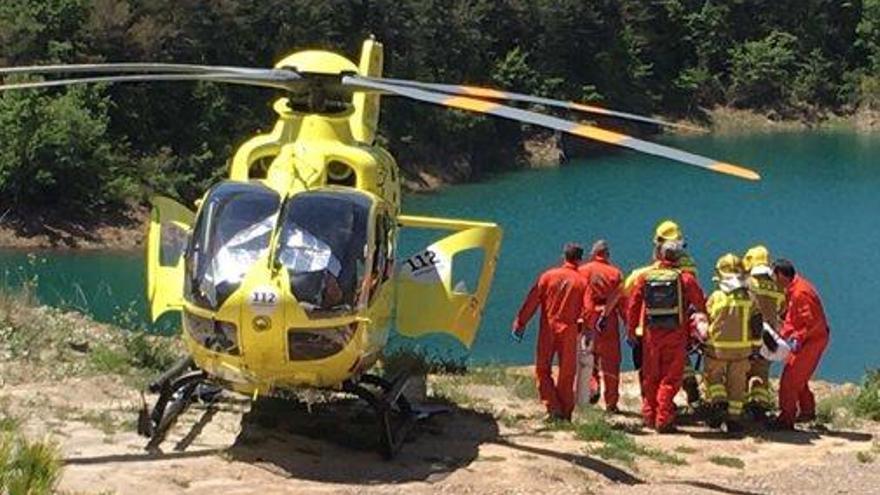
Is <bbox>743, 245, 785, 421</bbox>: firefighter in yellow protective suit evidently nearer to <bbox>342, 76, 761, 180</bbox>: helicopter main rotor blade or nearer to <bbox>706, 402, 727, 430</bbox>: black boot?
<bbox>706, 402, 727, 430</bbox>: black boot

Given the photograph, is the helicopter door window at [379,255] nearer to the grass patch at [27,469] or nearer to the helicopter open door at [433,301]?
the helicopter open door at [433,301]

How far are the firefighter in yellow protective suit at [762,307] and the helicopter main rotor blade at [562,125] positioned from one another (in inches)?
111

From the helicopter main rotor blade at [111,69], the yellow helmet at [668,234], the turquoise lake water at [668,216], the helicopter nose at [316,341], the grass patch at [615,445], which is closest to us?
the helicopter nose at [316,341]

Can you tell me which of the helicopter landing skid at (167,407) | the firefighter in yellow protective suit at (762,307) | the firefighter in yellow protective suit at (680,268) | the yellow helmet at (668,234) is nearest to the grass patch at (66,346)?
the helicopter landing skid at (167,407)

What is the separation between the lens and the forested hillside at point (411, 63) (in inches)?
1576

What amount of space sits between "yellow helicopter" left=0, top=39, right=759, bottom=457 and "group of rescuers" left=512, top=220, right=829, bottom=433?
27.8 inches

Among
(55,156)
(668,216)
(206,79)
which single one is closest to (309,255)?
(206,79)

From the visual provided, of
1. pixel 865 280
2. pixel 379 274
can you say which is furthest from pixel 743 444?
pixel 865 280

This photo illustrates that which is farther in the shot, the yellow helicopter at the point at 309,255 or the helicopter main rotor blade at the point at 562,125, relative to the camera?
the yellow helicopter at the point at 309,255

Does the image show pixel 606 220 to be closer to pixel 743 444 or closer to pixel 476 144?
pixel 476 144

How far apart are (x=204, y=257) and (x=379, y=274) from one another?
1285mm

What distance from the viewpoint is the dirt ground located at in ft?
29.2

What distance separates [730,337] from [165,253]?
4.45 m

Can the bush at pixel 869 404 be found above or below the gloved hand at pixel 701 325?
below
